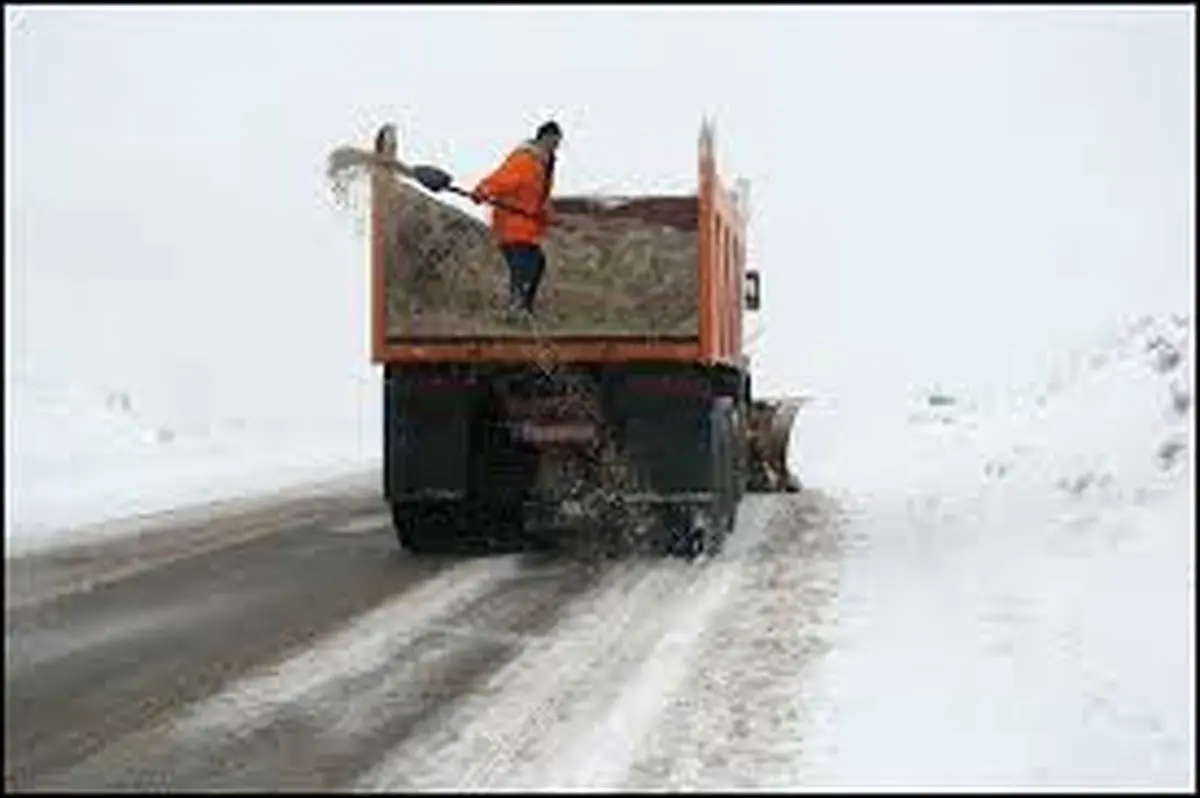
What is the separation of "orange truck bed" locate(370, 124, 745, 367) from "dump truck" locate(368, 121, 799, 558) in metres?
0.01

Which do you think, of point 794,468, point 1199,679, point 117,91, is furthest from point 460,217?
point 117,91

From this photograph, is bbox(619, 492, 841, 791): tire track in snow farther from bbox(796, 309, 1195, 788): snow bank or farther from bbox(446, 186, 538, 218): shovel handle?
bbox(446, 186, 538, 218): shovel handle

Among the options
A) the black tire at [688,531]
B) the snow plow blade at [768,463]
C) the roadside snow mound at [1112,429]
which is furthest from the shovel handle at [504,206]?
the snow plow blade at [768,463]

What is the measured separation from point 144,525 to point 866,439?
14305mm

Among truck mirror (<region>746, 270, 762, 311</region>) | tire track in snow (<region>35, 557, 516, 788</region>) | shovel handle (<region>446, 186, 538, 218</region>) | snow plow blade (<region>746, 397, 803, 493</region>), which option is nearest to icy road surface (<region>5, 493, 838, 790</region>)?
tire track in snow (<region>35, 557, 516, 788</region>)

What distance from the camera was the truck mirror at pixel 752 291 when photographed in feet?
61.4

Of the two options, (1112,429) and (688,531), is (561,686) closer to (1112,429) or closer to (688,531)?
(688,531)

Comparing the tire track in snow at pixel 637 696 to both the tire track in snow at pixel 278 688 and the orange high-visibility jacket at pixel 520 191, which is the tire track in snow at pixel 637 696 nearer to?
the tire track in snow at pixel 278 688

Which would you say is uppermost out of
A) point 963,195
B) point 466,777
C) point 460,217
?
point 963,195

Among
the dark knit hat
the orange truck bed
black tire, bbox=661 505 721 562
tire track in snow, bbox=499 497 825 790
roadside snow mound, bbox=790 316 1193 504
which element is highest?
the dark knit hat

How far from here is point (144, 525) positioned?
52.4 ft

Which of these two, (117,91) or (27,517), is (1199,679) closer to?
(27,517)

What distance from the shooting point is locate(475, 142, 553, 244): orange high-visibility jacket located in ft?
46.5

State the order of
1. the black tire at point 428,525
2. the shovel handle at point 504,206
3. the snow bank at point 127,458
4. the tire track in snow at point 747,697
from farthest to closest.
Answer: the snow bank at point 127,458 → the black tire at point 428,525 → the shovel handle at point 504,206 → the tire track in snow at point 747,697
